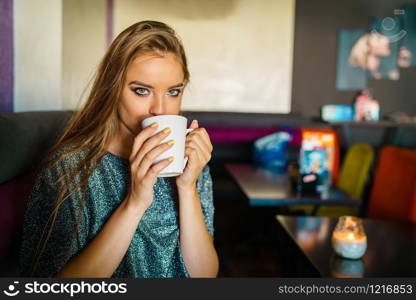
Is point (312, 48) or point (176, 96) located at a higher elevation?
point (312, 48)

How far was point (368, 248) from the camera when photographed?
3.79ft

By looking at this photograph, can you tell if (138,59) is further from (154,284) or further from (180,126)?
(154,284)

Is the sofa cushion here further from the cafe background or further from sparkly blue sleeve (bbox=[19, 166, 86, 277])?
sparkly blue sleeve (bbox=[19, 166, 86, 277])

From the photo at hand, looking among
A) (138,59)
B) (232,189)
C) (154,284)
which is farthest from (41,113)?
Answer: (232,189)

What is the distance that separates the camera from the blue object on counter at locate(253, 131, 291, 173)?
279 centimetres

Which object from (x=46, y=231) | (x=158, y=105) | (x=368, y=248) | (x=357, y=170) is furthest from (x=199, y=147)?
(x=357, y=170)

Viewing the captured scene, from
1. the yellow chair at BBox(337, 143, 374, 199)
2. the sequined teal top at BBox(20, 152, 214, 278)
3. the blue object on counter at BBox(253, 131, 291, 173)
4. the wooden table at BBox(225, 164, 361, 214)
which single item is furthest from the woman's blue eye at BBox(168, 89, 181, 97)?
the blue object on counter at BBox(253, 131, 291, 173)

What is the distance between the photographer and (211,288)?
0.52m

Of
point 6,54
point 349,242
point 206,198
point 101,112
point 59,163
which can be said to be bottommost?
point 349,242

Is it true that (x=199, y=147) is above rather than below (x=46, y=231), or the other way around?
above

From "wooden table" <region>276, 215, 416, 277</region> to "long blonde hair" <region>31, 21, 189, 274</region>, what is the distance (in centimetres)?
56

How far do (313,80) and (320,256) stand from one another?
3.47 metres

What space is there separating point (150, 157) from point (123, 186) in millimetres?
243

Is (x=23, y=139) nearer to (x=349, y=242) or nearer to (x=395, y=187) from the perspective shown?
(x=349, y=242)
